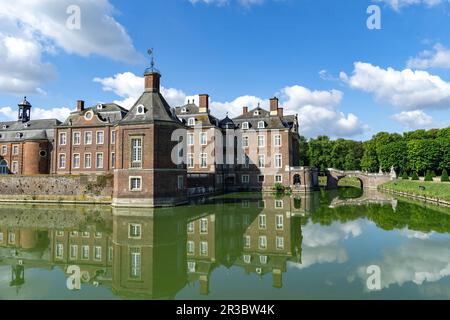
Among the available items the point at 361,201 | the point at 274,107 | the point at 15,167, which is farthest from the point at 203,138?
the point at 15,167

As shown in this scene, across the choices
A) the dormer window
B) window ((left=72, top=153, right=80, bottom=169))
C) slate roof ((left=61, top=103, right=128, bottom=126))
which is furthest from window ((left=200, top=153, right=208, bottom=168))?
the dormer window

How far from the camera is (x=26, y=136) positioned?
125ft

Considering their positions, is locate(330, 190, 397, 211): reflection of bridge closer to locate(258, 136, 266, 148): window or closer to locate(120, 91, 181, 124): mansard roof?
locate(258, 136, 266, 148): window

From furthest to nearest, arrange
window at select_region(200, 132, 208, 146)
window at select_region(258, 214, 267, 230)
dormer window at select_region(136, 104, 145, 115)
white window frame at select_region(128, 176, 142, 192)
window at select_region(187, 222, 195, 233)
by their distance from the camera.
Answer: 1. window at select_region(200, 132, 208, 146)
2. dormer window at select_region(136, 104, 145, 115)
3. white window frame at select_region(128, 176, 142, 192)
4. window at select_region(258, 214, 267, 230)
5. window at select_region(187, 222, 195, 233)

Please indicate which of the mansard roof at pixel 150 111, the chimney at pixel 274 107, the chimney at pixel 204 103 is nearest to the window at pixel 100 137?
the mansard roof at pixel 150 111

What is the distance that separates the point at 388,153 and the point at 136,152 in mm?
48074

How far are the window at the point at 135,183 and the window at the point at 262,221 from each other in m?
8.83

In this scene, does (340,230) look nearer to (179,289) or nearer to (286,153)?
(179,289)

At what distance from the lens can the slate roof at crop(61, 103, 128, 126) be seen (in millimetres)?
33844

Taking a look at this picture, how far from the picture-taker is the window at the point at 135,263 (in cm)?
932

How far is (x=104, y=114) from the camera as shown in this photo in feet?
113

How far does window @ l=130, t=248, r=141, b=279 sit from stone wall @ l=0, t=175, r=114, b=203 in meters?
14.2

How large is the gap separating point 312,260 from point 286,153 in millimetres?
29384
